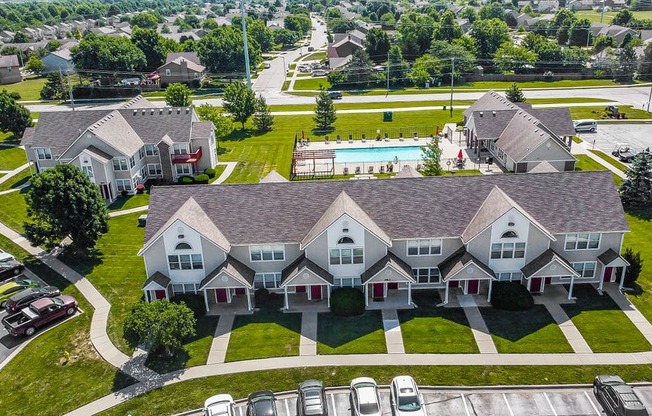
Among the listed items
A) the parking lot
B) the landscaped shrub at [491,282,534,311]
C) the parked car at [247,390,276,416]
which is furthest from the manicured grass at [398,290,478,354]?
the parked car at [247,390,276,416]

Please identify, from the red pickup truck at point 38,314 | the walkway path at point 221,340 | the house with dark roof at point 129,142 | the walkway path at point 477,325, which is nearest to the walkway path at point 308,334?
the walkway path at point 221,340

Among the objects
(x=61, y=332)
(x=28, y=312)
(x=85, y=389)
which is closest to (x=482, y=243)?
(x=85, y=389)

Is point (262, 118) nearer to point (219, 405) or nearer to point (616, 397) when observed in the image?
point (219, 405)

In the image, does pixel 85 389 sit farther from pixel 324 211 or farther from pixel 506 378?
pixel 506 378

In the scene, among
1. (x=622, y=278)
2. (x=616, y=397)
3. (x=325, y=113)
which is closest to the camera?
(x=616, y=397)

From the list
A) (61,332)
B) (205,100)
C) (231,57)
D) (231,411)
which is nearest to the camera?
(231,411)

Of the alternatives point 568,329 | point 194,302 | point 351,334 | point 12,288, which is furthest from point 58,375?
point 568,329
